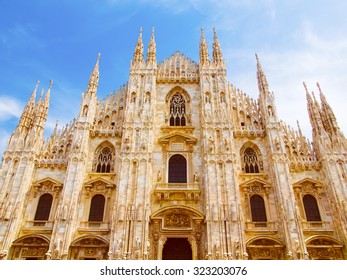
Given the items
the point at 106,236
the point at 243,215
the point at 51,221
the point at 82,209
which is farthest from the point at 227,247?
the point at 51,221

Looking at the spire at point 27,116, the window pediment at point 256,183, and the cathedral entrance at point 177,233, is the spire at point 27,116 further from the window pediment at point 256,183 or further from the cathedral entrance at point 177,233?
the window pediment at point 256,183

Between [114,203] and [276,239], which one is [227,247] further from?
[114,203]

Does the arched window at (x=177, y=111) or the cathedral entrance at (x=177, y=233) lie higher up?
the arched window at (x=177, y=111)

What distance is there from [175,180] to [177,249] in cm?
501

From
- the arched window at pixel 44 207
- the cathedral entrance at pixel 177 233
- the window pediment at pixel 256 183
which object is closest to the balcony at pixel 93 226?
the arched window at pixel 44 207

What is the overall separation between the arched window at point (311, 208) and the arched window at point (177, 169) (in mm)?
8889

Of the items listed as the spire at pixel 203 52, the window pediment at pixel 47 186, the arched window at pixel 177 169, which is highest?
the spire at pixel 203 52

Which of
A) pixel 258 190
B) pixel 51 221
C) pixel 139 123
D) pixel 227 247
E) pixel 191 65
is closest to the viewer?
pixel 227 247

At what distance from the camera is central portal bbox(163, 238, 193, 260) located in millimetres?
20359

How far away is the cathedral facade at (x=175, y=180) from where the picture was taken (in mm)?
19750

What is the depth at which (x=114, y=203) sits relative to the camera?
21094 millimetres

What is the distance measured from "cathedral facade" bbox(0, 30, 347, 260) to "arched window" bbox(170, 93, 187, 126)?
9cm

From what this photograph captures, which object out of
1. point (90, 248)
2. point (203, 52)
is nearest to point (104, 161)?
point (90, 248)

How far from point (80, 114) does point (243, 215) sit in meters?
15.1
